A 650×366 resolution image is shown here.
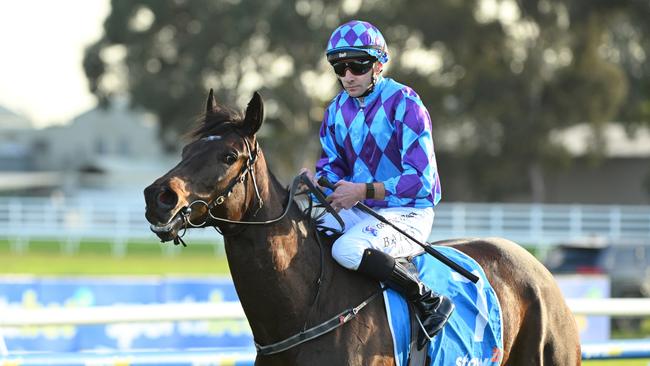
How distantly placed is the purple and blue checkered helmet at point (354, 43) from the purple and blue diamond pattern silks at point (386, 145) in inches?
6.8

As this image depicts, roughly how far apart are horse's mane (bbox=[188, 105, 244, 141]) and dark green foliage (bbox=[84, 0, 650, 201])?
31.7m

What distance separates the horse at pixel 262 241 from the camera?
3.91m

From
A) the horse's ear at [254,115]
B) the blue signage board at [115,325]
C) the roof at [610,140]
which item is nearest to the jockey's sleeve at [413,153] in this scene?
the horse's ear at [254,115]

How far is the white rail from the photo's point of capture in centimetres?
568

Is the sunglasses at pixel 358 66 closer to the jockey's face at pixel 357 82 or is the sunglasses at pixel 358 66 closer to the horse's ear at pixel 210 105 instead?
the jockey's face at pixel 357 82

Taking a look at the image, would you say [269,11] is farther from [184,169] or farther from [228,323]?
[184,169]

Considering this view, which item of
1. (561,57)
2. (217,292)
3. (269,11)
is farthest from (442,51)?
(217,292)

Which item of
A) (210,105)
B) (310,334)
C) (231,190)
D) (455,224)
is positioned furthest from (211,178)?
(455,224)

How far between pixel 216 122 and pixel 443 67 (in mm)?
33456

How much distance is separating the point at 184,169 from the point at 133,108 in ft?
126

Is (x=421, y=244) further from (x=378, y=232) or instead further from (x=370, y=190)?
(x=370, y=190)

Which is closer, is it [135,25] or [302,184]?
[302,184]

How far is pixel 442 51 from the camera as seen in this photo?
122 feet

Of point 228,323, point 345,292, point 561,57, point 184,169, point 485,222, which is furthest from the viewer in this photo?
point 561,57
